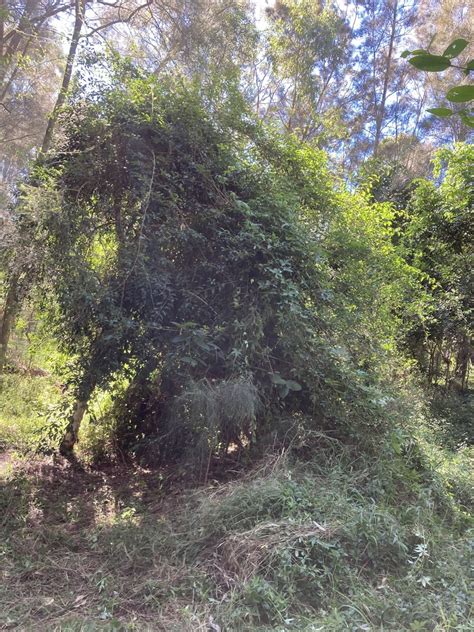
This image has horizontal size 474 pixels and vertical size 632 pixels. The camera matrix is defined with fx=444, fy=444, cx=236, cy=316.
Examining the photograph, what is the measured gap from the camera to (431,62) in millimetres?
823

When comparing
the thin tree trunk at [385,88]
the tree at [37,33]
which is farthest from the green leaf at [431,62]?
the thin tree trunk at [385,88]

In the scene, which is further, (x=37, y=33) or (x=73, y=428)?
(x=37, y=33)

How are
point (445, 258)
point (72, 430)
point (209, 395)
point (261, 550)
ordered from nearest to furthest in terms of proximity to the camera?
point (261, 550) < point (209, 395) < point (72, 430) < point (445, 258)

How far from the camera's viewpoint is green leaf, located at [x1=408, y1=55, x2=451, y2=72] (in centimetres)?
81

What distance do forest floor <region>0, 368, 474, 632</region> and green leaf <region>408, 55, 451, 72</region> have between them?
7.52 feet

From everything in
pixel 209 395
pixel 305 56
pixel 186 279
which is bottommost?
pixel 209 395

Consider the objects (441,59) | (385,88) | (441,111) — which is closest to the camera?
(441,59)

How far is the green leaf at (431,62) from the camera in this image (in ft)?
2.65

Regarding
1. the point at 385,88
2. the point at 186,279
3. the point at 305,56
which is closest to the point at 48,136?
the point at 186,279

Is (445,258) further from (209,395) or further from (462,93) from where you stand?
(462,93)

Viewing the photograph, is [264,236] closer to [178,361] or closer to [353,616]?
[178,361]

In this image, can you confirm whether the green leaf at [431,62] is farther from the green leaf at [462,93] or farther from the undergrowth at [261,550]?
the undergrowth at [261,550]

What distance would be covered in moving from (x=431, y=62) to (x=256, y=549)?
8.19 feet

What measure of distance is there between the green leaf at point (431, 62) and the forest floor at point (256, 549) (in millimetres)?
2293
